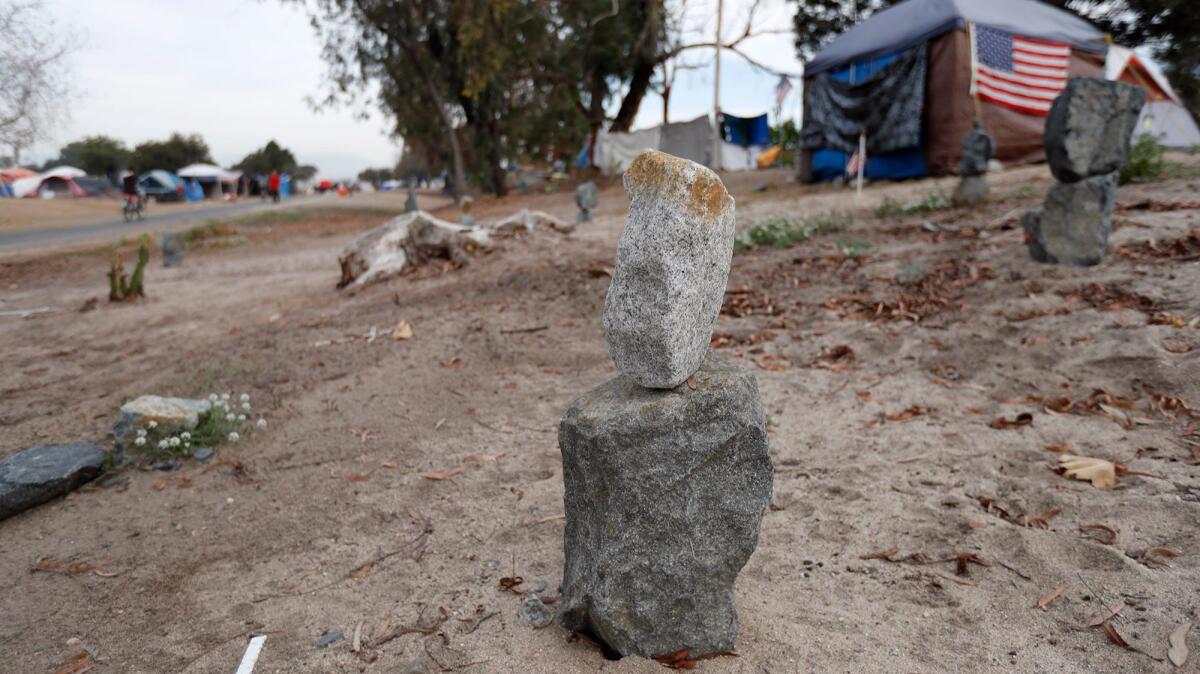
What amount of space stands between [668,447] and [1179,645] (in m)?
1.75

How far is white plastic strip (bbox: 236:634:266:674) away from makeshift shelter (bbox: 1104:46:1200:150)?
18.3m

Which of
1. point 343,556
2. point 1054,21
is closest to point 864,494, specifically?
point 343,556

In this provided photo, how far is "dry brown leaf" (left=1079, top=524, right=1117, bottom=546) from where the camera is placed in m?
2.85

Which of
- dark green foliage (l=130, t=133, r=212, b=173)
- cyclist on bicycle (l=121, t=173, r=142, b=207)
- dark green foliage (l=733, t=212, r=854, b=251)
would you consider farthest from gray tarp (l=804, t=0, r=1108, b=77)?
dark green foliage (l=130, t=133, r=212, b=173)

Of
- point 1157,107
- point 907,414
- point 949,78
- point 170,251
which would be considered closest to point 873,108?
point 949,78

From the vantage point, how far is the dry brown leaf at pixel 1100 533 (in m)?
2.85

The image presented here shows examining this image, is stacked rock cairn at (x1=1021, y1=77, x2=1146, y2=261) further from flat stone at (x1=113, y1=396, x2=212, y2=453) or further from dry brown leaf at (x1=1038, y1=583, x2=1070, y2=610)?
flat stone at (x1=113, y1=396, x2=212, y2=453)

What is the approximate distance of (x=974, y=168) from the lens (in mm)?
9531

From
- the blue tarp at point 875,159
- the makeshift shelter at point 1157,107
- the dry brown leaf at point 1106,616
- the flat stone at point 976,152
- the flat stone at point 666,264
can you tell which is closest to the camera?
the flat stone at point 666,264

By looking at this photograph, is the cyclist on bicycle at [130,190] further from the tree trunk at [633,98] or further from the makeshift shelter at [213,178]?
the makeshift shelter at [213,178]

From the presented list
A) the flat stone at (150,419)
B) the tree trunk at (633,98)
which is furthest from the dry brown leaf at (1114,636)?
the tree trunk at (633,98)

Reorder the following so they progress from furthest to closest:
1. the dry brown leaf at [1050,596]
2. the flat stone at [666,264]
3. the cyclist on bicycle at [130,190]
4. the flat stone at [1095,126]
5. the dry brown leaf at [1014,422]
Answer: the cyclist on bicycle at [130,190], the flat stone at [1095,126], the dry brown leaf at [1014,422], the dry brown leaf at [1050,596], the flat stone at [666,264]

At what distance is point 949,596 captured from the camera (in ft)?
8.66

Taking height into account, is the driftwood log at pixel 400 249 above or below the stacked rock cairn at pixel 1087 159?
below
